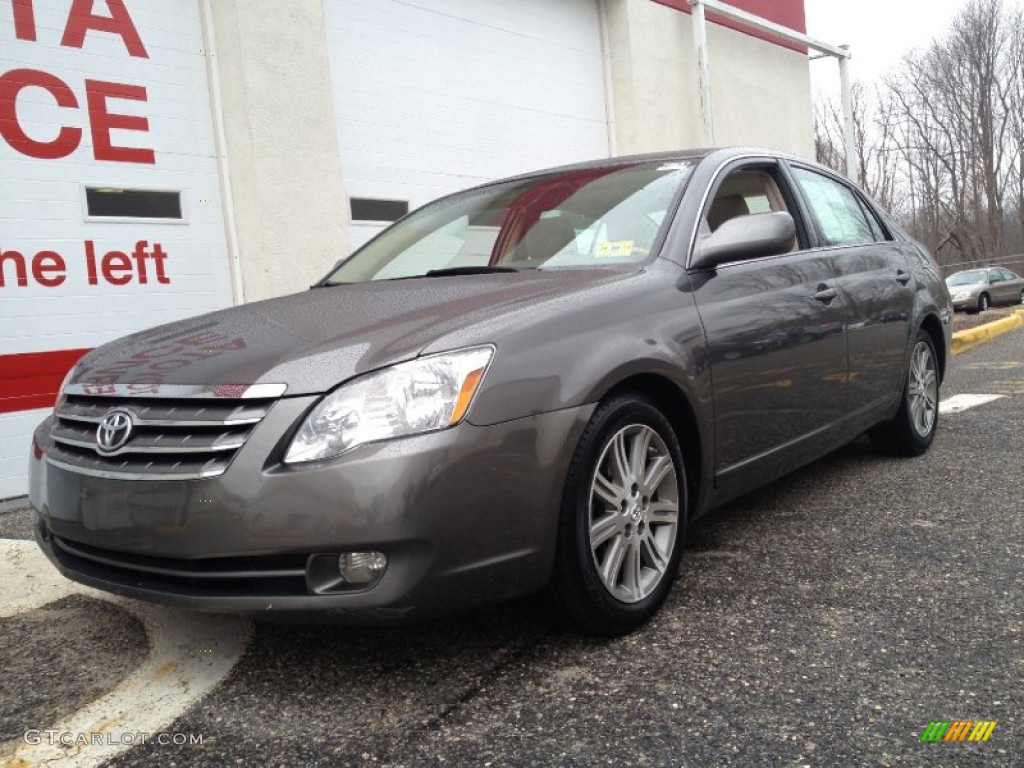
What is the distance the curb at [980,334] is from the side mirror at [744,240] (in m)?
8.88

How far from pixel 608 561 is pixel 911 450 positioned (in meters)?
2.80

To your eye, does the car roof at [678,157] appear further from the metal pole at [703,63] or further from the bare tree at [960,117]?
the bare tree at [960,117]

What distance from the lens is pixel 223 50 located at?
696 centimetres

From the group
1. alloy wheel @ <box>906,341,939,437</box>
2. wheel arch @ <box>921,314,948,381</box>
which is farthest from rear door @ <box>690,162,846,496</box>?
wheel arch @ <box>921,314,948,381</box>

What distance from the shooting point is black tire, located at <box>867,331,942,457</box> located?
4.54 meters

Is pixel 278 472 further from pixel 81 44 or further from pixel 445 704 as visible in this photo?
pixel 81 44

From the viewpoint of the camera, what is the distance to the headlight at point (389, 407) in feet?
6.85

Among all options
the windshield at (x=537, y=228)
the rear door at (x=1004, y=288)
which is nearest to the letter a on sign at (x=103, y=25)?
the windshield at (x=537, y=228)

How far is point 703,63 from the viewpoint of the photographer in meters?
12.5

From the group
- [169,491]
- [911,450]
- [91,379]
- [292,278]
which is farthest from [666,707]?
[292,278]

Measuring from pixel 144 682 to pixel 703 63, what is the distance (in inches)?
471

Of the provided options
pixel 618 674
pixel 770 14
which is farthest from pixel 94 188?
pixel 770 14

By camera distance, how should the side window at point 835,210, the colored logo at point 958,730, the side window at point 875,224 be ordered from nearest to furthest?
the colored logo at point 958,730, the side window at point 835,210, the side window at point 875,224

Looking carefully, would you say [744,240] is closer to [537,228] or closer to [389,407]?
[537,228]
